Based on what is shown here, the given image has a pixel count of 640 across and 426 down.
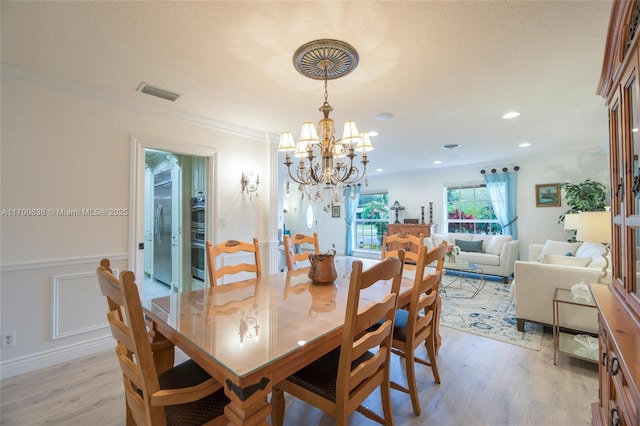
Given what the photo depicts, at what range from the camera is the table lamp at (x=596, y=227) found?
210 centimetres

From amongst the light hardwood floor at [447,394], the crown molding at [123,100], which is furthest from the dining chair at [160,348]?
the crown molding at [123,100]

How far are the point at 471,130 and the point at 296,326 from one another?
364cm

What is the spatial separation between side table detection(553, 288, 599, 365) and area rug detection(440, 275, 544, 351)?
233 mm

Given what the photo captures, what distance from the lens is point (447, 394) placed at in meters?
1.92

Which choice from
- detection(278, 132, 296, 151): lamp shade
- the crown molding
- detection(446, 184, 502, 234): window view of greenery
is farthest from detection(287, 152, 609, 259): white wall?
detection(278, 132, 296, 151): lamp shade

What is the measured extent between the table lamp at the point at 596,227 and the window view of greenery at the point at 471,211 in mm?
4127

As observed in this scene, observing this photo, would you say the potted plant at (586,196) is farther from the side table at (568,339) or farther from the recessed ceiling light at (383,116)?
the recessed ceiling light at (383,116)

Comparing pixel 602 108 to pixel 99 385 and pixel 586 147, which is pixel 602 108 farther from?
pixel 99 385

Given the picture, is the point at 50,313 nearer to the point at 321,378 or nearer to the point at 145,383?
the point at 145,383

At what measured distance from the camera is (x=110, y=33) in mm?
1733

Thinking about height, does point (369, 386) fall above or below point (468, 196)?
below

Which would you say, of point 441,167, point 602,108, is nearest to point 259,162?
point 602,108

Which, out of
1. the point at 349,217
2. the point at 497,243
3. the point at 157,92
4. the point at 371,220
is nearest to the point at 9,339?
the point at 157,92

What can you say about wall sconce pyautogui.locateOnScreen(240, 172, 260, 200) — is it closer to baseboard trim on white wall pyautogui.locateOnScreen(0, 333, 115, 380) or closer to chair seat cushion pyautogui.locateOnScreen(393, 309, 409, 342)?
baseboard trim on white wall pyautogui.locateOnScreen(0, 333, 115, 380)
